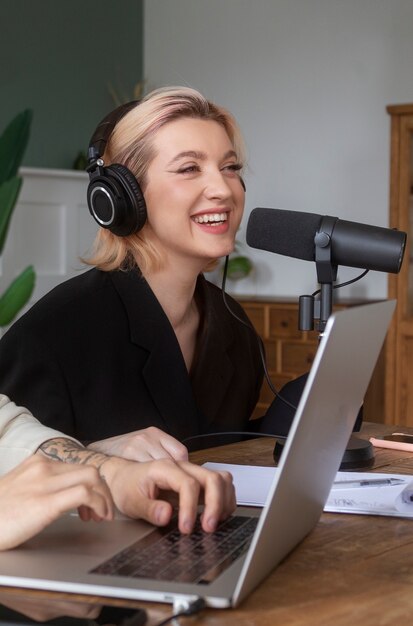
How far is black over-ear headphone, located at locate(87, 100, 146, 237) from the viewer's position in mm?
2027

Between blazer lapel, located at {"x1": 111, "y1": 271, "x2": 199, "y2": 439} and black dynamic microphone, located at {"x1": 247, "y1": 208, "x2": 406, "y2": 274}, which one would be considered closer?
black dynamic microphone, located at {"x1": 247, "y1": 208, "x2": 406, "y2": 274}

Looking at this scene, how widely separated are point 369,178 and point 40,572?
4.81m

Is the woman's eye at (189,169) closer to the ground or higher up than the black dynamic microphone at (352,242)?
higher up

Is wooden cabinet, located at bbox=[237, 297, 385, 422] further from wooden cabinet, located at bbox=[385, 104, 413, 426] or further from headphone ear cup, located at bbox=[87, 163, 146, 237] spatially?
headphone ear cup, located at bbox=[87, 163, 146, 237]

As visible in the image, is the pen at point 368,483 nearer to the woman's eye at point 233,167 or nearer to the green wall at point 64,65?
the woman's eye at point 233,167

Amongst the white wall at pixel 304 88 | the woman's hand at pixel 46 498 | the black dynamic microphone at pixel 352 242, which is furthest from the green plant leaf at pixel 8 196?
the woman's hand at pixel 46 498

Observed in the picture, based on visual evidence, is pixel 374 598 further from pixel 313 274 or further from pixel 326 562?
pixel 313 274

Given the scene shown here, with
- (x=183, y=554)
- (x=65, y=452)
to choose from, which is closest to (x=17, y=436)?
(x=65, y=452)

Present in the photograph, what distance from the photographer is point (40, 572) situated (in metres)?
0.99

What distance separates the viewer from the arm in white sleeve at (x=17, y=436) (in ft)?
4.45

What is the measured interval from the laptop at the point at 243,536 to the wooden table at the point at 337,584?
15 millimetres

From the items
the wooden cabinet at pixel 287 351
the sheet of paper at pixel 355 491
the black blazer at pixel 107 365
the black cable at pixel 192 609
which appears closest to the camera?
the black cable at pixel 192 609

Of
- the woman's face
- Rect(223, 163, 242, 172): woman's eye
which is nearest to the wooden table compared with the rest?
the woman's face

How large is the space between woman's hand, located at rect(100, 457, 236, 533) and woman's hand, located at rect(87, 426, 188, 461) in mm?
190
